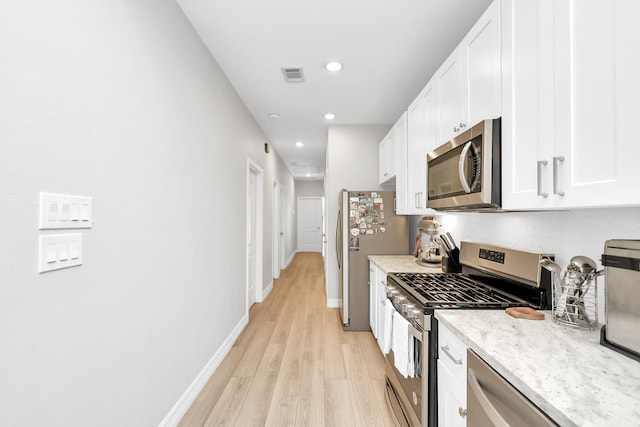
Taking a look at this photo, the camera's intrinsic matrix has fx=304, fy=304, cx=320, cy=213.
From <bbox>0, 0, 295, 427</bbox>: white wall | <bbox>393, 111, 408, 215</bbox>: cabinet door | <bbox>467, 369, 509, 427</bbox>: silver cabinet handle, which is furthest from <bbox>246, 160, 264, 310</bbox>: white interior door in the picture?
<bbox>467, 369, 509, 427</bbox>: silver cabinet handle

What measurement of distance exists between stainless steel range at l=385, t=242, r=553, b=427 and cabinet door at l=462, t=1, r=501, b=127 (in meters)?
0.75

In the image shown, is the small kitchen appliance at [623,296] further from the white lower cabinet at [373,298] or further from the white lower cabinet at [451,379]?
the white lower cabinet at [373,298]

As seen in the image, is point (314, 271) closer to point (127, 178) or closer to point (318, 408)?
point (318, 408)

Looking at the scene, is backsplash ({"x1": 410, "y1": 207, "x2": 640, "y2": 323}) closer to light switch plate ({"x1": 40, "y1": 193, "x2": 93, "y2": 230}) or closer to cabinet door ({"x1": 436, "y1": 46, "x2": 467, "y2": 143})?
cabinet door ({"x1": 436, "y1": 46, "x2": 467, "y2": 143})

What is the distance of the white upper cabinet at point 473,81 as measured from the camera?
1.39 metres

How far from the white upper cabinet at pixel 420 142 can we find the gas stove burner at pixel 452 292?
0.55 m

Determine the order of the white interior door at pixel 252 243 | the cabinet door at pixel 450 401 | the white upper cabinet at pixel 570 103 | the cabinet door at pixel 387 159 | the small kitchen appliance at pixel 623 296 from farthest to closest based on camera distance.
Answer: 1. the white interior door at pixel 252 243
2. the cabinet door at pixel 387 159
3. the cabinet door at pixel 450 401
4. the small kitchen appliance at pixel 623 296
5. the white upper cabinet at pixel 570 103

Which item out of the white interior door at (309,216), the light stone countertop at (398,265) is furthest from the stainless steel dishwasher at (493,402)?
the white interior door at (309,216)

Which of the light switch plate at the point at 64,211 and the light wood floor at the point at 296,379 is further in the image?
the light wood floor at the point at 296,379

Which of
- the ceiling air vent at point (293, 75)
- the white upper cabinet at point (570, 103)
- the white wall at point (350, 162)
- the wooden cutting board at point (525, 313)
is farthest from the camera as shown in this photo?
the white wall at point (350, 162)

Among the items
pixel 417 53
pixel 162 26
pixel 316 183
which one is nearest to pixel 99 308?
pixel 162 26

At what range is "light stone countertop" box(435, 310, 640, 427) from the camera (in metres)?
0.70

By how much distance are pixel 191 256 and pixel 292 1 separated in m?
1.77

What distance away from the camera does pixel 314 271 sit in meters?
7.03
